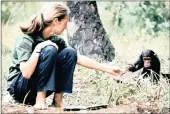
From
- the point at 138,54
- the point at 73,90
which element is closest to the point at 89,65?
the point at 73,90

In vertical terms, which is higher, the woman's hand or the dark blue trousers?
the woman's hand

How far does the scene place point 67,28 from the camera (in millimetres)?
2797

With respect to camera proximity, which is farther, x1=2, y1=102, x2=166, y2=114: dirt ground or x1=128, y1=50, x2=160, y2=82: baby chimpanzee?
x1=128, y1=50, x2=160, y2=82: baby chimpanzee

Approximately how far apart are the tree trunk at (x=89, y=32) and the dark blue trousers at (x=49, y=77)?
22 centimetres

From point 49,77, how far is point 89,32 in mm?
488

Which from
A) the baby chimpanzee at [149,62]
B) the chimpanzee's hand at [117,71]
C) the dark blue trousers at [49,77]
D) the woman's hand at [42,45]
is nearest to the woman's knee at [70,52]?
the dark blue trousers at [49,77]

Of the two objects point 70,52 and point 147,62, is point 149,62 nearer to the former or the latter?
point 147,62

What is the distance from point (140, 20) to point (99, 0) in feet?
1.00

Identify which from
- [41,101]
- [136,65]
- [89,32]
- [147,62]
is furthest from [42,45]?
[147,62]

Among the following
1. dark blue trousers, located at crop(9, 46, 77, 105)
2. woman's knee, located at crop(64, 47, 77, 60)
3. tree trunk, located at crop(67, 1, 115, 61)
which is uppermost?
tree trunk, located at crop(67, 1, 115, 61)

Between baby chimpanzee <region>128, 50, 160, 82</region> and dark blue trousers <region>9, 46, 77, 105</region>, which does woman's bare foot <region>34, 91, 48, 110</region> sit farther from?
baby chimpanzee <region>128, 50, 160, 82</region>

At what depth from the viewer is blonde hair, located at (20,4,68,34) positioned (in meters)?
2.63

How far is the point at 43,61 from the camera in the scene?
8.37ft

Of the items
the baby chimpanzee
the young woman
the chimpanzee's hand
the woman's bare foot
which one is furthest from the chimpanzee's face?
the woman's bare foot
